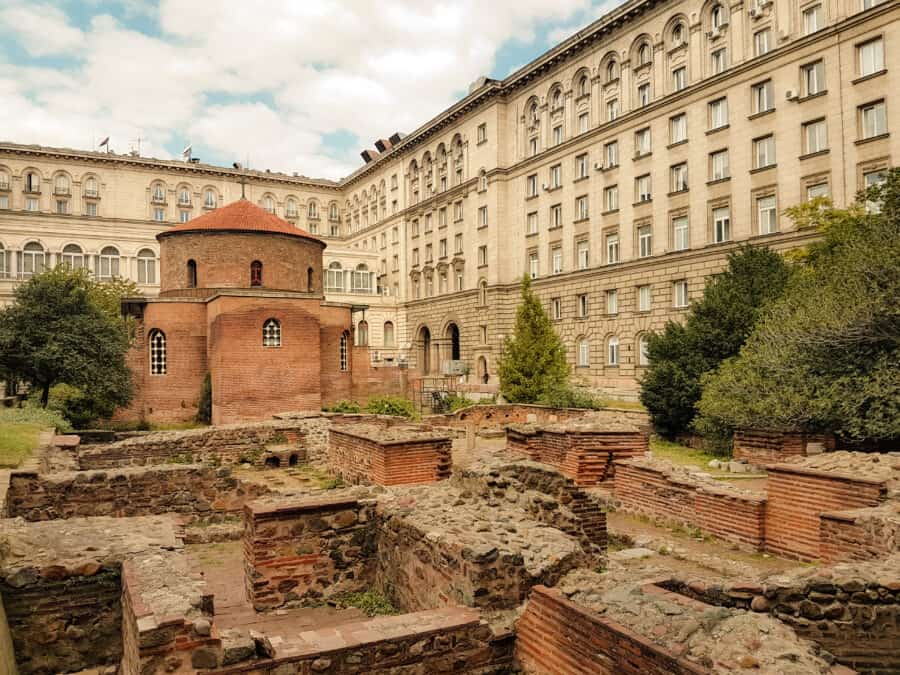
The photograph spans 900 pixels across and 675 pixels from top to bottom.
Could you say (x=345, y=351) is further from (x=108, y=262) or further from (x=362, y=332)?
(x=108, y=262)

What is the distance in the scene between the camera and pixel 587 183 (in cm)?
3778

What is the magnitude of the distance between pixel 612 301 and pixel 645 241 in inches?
141

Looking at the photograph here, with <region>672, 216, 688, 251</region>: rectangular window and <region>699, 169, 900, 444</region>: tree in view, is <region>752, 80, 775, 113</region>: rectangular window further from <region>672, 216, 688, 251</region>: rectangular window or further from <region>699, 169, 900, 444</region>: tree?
<region>699, 169, 900, 444</region>: tree

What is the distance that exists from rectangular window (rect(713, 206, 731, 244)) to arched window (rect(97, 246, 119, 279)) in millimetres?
40869

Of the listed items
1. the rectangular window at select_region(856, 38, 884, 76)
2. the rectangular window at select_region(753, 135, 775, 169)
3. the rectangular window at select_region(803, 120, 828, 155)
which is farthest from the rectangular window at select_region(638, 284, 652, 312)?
the rectangular window at select_region(856, 38, 884, 76)

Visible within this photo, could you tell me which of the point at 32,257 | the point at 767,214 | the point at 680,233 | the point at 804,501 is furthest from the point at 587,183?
the point at 32,257

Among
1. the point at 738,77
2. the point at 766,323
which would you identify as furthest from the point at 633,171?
the point at 766,323

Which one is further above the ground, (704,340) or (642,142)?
(642,142)

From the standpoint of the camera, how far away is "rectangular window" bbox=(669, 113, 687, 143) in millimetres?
32469

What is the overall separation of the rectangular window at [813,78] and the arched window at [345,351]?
21373 mm

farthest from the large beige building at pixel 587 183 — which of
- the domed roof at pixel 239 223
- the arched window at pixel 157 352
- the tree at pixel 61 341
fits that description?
the tree at pixel 61 341

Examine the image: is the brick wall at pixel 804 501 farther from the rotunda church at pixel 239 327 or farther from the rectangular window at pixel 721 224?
the rectangular window at pixel 721 224

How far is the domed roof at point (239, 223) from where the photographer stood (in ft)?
103

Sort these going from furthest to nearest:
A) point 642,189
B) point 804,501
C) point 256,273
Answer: point 642,189
point 256,273
point 804,501
